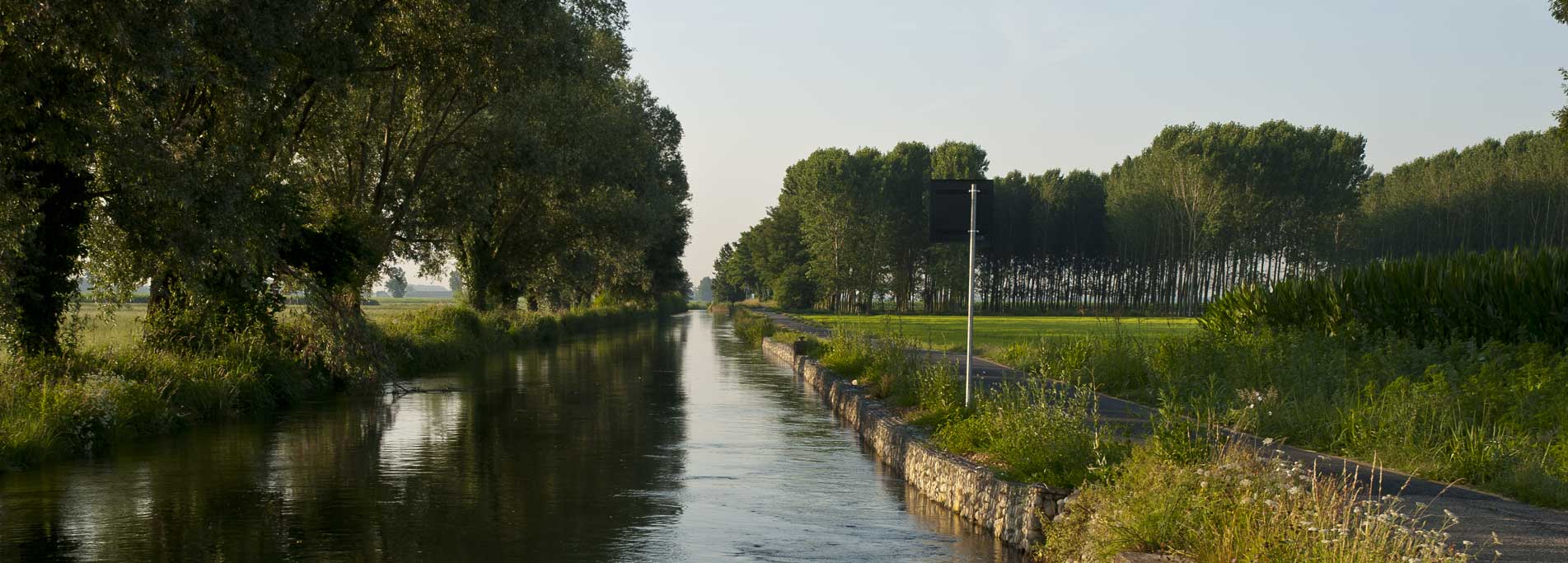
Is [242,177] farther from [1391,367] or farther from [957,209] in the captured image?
[1391,367]

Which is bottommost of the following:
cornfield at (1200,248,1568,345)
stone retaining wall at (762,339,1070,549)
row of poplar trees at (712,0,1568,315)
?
stone retaining wall at (762,339,1070,549)

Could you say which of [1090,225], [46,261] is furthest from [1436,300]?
[1090,225]

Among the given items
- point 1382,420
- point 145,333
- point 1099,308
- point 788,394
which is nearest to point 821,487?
point 1382,420

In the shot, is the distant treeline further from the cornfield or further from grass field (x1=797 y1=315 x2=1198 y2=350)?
the cornfield

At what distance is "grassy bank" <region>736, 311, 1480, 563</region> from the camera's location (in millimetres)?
7008

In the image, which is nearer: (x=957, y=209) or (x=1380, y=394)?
(x=1380, y=394)

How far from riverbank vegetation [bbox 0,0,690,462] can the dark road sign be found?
10.4m

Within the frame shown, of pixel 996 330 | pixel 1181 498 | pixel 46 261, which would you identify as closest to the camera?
pixel 1181 498

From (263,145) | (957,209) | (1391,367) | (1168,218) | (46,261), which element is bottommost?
(1391,367)

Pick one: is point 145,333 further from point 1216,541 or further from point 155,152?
point 1216,541

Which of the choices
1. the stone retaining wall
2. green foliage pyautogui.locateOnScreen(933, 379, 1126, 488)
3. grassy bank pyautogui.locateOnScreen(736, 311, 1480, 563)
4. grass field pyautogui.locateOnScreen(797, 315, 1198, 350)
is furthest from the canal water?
grass field pyautogui.locateOnScreen(797, 315, 1198, 350)

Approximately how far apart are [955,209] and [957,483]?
17.1 feet

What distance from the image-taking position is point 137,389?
18.1 metres

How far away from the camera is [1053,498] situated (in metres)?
10.4
